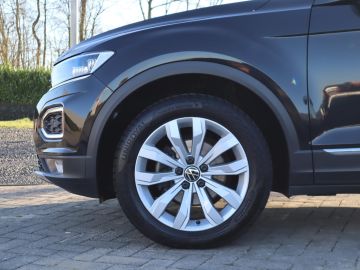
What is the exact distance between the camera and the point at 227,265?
331 centimetres

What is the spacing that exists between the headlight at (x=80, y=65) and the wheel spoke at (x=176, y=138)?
2.10ft

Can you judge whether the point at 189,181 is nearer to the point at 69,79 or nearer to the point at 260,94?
the point at 260,94

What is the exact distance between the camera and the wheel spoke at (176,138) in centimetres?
363

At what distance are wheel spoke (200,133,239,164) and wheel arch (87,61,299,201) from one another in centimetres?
32

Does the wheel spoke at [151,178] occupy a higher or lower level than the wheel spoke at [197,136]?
lower

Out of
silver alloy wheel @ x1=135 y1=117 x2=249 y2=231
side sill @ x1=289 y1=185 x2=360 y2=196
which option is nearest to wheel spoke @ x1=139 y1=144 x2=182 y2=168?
silver alloy wheel @ x1=135 y1=117 x2=249 y2=231

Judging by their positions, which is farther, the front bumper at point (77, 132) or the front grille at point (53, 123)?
the front grille at point (53, 123)

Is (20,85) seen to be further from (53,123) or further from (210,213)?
(210,213)

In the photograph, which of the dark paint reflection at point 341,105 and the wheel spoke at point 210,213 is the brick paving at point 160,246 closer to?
the wheel spoke at point 210,213

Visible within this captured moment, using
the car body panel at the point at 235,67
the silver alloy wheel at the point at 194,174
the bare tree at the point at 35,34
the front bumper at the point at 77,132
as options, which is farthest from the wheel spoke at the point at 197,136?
the bare tree at the point at 35,34

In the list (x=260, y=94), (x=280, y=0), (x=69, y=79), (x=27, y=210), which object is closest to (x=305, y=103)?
(x=260, y=94)

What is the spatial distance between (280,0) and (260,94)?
700 mm

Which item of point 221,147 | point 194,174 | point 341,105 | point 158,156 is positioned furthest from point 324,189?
point 158,156

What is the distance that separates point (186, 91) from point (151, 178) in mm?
675
